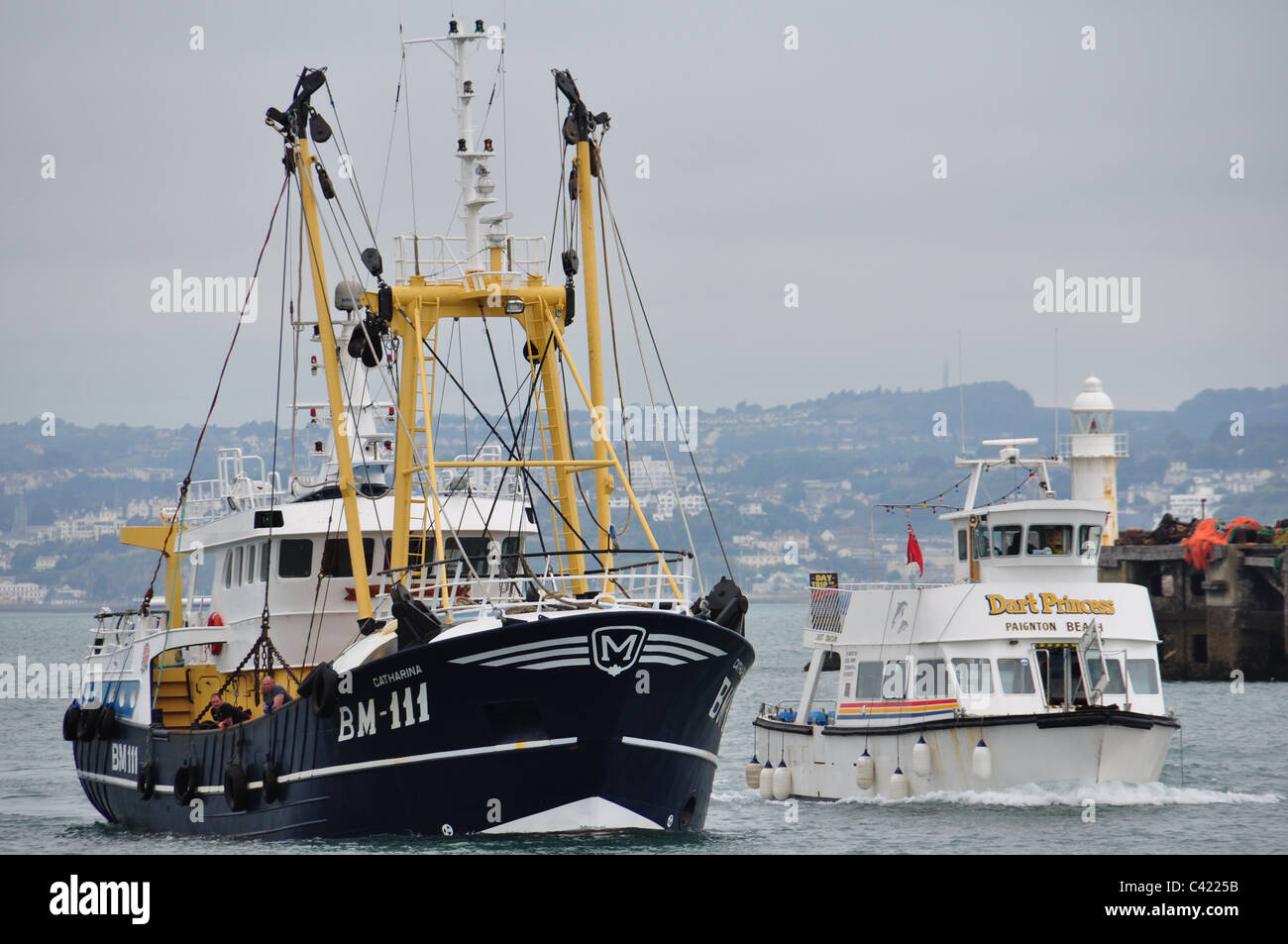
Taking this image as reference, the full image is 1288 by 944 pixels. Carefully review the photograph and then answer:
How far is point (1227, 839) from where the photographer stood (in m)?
29.3

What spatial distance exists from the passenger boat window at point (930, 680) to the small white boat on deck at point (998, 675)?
0.03 meters

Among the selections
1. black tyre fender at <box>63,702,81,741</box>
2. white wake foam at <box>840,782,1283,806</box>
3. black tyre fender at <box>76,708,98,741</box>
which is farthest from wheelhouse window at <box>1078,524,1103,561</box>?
black tyre fender at <box>63,702,81,741</box>

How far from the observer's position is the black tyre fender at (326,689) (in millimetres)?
25234

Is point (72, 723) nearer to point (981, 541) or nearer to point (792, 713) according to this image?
point (792, 713)

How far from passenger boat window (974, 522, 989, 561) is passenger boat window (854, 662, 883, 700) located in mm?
3054

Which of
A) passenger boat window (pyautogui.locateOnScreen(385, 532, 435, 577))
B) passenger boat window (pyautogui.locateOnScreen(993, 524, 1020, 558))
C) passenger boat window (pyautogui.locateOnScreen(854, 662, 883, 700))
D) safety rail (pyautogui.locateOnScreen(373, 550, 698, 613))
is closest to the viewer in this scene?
safety rail (pyautogui.locateOnScreen(373, 550, 698, 613))

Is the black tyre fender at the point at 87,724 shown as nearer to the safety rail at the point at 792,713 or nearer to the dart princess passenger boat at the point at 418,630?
the dart princess passenger boat at the point at 418,630

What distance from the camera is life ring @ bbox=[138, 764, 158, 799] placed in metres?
31.9

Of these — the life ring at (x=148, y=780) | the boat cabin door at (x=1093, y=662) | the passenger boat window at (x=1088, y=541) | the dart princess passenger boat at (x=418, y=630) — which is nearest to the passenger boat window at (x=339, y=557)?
the dart princess passenger boat at (x=418, y=630)

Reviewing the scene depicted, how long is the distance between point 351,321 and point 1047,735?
1482 centimetres

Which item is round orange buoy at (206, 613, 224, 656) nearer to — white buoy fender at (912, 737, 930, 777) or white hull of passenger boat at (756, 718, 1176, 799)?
white hull of passenger boat at (756, 718, 1176, 799)

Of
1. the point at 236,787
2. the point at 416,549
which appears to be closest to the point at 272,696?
the point at 236,787

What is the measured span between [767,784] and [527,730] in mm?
13726

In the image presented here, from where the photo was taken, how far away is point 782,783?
1447 inches
